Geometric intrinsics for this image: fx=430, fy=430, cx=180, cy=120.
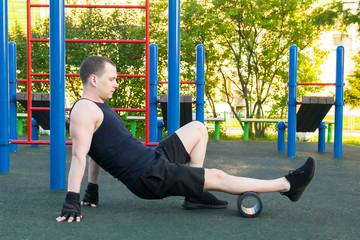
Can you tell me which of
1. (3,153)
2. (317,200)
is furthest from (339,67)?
(3,153)

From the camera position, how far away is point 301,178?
7.50ft

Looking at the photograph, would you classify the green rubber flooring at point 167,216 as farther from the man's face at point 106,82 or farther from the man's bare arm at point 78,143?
the man's face at point 106,82

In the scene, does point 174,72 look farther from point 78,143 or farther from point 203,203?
point 78,143

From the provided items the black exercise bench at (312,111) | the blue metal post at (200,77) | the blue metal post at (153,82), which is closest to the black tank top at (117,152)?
the blue metal post at (153,82)

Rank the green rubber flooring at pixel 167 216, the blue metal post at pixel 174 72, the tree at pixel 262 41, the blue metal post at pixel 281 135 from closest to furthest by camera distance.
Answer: the green rubber flooring at pixel 167 216 < the blue metal post at pixel 174 72 < the blue metal post at pixel 281 135 < the tree at pixel 262 41

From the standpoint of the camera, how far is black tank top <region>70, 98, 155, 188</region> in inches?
88.3

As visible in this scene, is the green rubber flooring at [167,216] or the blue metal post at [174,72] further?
the blue metal post at [174,72]

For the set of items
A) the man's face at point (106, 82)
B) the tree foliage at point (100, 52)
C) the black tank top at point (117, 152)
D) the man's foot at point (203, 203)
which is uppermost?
the tree foliage at point (100, 52)

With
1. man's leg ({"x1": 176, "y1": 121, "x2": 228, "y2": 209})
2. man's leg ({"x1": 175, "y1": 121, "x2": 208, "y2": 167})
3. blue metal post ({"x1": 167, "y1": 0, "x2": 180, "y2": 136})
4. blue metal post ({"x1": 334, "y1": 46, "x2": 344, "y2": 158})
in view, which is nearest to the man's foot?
man's leg ({"x1": 176, "y1": 121, "x2": 228, "y2": 209})

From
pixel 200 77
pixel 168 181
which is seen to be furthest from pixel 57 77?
pixel 200 77

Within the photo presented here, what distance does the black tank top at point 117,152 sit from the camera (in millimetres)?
2242

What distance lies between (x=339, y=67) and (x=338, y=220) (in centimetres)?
366

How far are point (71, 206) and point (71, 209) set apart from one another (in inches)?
0.6

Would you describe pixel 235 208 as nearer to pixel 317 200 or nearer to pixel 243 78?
pixel 317 200
